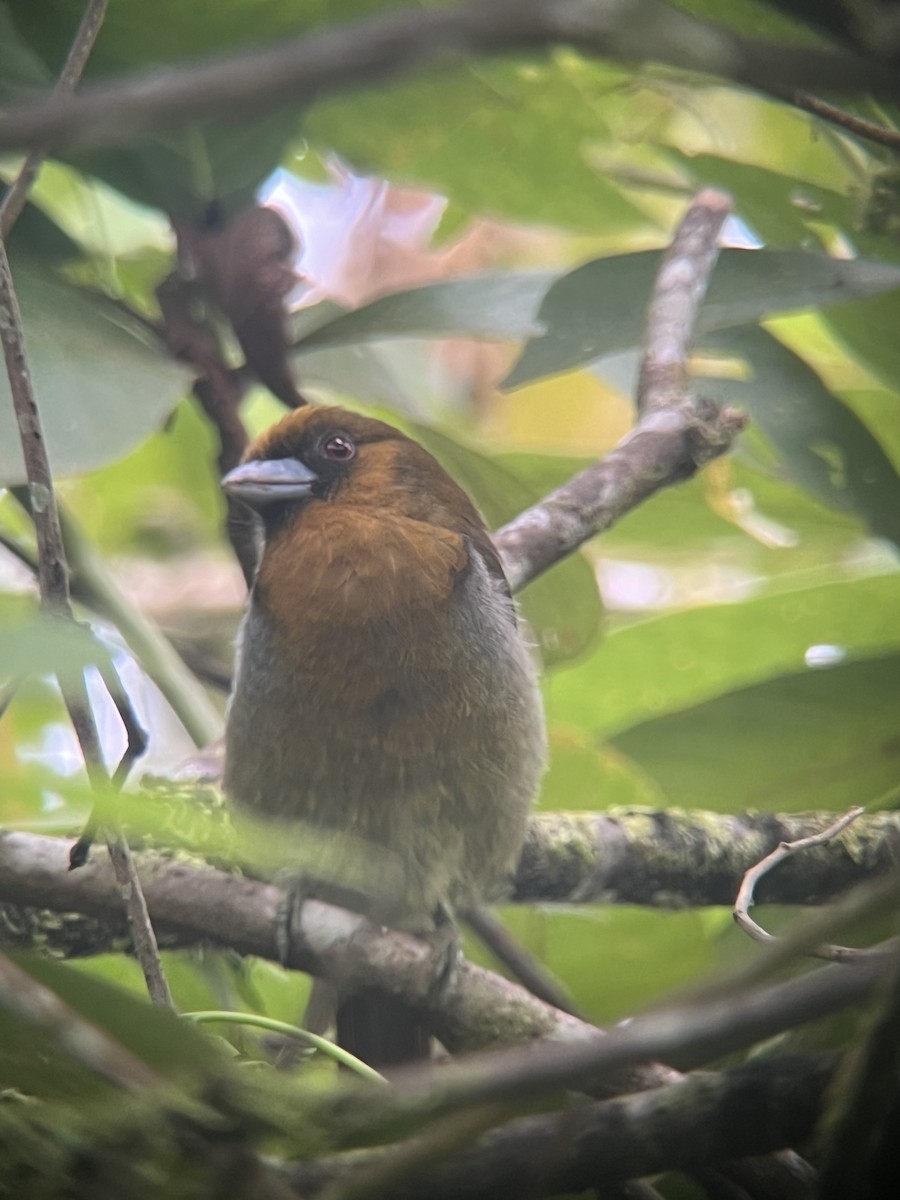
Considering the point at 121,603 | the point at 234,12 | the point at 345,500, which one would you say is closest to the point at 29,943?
the point at 121,603

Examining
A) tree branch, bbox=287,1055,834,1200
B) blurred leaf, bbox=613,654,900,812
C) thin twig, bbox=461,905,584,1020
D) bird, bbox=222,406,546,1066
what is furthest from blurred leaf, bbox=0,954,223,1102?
blurred leaf, bbox=613,654,900,812

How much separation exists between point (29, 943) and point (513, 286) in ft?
4.99

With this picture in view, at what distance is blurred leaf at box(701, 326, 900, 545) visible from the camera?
2.54m

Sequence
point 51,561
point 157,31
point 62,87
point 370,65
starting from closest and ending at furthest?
1. point 370,65
2. point 51,561
3. point 62,87
4. point 157,31

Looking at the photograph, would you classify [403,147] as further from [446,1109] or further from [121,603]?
[446,1109]

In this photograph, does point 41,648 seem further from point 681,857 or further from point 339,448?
point 339,448

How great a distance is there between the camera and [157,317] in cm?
264

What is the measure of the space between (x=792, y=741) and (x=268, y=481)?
43.8 inches

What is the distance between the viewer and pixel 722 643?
8.95 ft

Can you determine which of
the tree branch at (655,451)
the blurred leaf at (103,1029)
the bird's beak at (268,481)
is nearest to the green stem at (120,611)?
the bird's beak at (268,481)

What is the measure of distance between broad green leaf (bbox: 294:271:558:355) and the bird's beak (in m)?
0.24

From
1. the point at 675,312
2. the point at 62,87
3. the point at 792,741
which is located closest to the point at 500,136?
the point at 675,312

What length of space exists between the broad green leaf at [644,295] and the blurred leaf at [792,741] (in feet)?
2.25

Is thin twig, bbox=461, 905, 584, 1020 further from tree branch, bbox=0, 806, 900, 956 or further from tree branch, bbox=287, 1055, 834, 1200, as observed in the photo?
tree branch, bbox=287, 1055, 834, 1200
